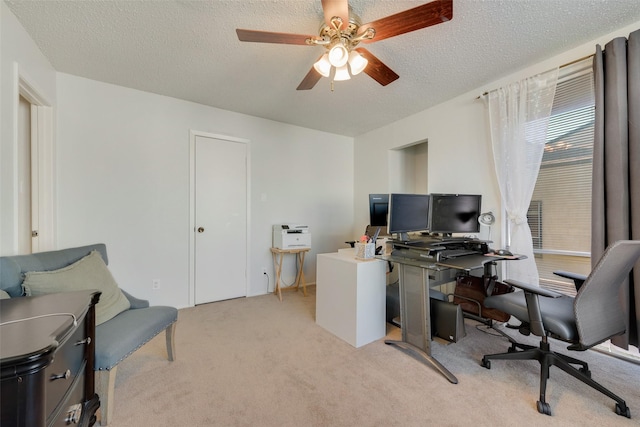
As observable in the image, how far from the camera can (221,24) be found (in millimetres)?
1818

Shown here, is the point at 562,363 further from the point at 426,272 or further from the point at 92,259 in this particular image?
the point at 92,259

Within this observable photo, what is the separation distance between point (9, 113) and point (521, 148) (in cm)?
388

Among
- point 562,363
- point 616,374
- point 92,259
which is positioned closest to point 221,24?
point 92,259

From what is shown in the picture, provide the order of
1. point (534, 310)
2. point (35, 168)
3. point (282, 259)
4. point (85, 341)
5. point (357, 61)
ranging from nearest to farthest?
point (85, 341)
point (534, 310)
point (357, 61)
point (35, 168)
point (282, 259)

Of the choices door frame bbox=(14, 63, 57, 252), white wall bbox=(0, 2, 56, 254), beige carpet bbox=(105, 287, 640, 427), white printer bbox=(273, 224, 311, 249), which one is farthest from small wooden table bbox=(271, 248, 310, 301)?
white wall bbox=(0, 2, 56, 254)

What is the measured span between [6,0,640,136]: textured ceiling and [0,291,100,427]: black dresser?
1828 millimetres

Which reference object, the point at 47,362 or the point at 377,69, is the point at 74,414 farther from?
the point at 377,69

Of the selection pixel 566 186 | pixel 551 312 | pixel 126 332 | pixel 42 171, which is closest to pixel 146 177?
pixel 42 171

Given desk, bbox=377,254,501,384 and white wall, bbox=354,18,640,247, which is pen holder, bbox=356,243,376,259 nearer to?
desk, bbox=377,254,501,384

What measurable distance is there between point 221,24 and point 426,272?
232cm

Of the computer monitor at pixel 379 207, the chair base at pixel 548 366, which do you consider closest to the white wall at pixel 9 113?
the computer monitor at pixel 379 207

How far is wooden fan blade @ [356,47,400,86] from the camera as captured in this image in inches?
69.1

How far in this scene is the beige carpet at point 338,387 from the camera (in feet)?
4.62

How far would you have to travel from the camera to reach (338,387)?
165cm
